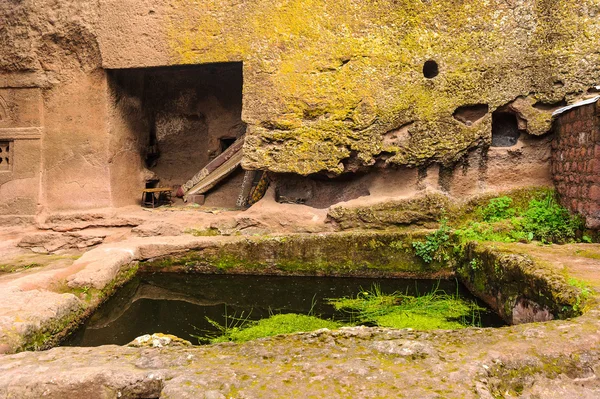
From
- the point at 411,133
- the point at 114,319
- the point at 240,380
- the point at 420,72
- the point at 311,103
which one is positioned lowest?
the point at 114,319

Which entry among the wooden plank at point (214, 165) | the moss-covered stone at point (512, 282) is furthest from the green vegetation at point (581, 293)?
the wooden plank at point (214, 165)

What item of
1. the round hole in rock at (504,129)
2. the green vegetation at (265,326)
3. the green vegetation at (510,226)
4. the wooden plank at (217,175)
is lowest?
the green vegetation at (265,326)

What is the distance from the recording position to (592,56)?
16.7ft

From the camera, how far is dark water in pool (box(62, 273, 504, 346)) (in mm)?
3572

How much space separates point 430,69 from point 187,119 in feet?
14.4

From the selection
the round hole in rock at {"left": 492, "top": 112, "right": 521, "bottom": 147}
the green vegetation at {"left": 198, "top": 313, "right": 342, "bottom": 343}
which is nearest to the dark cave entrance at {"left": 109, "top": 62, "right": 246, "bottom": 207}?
the round hole in rock at {"left": 492, "top": 112, "right": 521, "bottom": 147}

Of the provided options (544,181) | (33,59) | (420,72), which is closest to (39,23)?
(33,59)

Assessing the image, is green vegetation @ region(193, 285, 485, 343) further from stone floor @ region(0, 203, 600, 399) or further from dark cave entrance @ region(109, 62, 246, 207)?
dark cave entrance @ region(109, 62, 246, 207)

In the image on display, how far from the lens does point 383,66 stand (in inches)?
216

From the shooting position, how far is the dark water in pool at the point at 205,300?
357 centimetres

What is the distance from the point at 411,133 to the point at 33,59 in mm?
5056

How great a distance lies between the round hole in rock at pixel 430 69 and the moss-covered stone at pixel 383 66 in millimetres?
122

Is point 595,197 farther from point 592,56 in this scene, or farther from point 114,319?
point 114,319

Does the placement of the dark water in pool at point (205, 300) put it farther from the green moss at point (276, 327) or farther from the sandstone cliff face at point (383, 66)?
the sandstone cliff face at point (383, 66)
